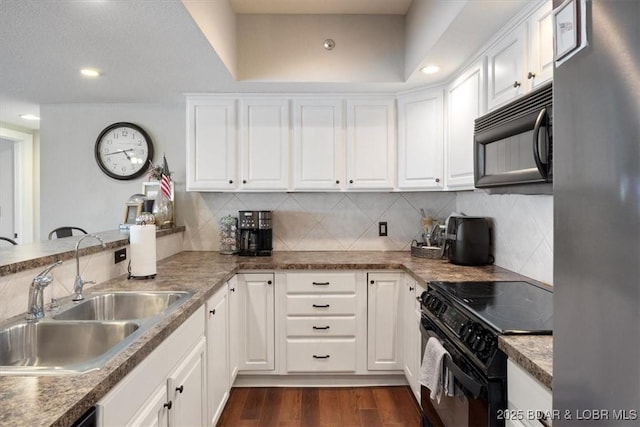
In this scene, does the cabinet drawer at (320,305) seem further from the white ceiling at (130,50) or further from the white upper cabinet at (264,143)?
the white ceiling at (130,50)

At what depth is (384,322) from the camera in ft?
8.52

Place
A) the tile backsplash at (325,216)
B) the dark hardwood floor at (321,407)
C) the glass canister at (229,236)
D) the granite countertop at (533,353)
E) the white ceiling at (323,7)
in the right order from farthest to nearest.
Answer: the tile backsplash at (325,216) → the glass canister at (229,236) → the white ceiling at (323,7) → the dark hardwood floor at (321,407) → the granite countertop at (533,353)

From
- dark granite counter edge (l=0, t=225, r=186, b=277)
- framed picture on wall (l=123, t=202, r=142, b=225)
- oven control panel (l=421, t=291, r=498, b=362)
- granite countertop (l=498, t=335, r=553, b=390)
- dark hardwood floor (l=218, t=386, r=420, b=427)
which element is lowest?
dark hardwood floor (l=218, t=386, r=420, b=427)

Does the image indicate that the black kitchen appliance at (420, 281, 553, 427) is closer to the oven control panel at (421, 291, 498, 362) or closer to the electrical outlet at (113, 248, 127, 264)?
the oven control panel at (421, 291, 498, 362)

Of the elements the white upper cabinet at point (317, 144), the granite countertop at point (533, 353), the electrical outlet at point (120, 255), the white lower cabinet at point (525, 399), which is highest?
the white upper cabinet at point (317, 144)

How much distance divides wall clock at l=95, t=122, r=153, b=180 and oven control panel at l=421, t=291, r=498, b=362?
8.78 feet

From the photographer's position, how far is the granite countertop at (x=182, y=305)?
78cm

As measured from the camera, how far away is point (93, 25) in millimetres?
1770

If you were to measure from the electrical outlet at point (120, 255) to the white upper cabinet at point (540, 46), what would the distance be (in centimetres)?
225

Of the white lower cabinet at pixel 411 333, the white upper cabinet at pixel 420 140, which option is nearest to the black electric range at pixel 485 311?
the white lower cabinet at pixel 411 333

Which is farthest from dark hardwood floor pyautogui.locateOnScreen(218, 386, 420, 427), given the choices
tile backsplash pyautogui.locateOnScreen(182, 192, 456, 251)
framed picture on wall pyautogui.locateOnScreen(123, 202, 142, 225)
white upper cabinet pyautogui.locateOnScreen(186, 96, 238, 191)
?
white upper cabinet pyautogui.locateOnScreen(186, 96, 238, 191)

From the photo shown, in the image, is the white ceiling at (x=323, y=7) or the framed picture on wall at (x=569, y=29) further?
the white ceiling at (x=323, y=7)

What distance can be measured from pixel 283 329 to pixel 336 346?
392mm

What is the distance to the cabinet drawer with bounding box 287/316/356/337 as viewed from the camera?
2.58 meters
